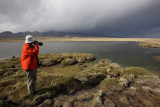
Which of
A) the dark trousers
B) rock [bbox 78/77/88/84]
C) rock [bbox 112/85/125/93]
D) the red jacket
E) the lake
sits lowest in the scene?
the lake

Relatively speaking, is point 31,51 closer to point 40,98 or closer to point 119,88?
point 40,98

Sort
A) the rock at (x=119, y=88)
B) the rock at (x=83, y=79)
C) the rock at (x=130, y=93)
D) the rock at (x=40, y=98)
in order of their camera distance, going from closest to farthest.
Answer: the rock at (x=40, y=98)
the rock at (x=130, y=93)
the rock at (x=119, y=88)
the rock at (x=83, y=79)

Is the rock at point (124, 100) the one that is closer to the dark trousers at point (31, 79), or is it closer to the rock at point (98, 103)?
the rock at point (98, 103)

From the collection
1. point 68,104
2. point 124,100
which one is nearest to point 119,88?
point 124,100

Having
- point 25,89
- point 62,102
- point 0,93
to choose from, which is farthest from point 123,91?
point 0,93

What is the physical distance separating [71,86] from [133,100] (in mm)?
5223

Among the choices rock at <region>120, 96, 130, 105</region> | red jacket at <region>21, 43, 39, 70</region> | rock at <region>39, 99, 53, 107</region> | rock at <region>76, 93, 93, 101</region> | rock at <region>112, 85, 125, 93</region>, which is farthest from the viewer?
rock at <region>112, 85, 125, 93</region>

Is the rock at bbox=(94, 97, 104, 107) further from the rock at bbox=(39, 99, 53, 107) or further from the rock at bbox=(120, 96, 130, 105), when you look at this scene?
the rock at bbox=(39, 99, 53, 107)

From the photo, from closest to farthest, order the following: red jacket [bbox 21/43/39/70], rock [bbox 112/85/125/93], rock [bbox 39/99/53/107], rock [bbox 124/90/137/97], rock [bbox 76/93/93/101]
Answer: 1. red jacket [bbox 21/43/39/70]
2. rock [bbox 39/99/53/107]
3. rock [bbox 76/93/93/101]
4. rock [bbox 124/90/137/97]
5. rock [bbox 112/85/125/93]

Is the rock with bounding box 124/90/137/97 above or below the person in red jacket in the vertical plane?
below

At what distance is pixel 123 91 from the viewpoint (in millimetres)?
7828

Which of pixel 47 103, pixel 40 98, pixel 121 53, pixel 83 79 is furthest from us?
pixel 121 53

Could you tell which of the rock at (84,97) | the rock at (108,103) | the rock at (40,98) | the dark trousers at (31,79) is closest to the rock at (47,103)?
the rock at (40,98)

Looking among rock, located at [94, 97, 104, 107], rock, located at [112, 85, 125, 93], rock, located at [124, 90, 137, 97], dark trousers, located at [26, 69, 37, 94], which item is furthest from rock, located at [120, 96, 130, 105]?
dark trousers, located at [26, 69, 37, 94]
